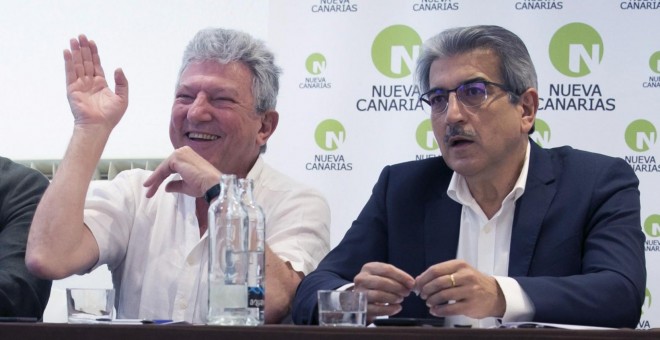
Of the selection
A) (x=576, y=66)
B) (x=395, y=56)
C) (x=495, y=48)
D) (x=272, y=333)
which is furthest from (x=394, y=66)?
(x=272, y=333)

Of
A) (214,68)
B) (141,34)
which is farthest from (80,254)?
(141,34)

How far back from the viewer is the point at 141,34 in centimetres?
500

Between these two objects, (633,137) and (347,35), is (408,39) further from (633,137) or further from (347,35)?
(633,137)

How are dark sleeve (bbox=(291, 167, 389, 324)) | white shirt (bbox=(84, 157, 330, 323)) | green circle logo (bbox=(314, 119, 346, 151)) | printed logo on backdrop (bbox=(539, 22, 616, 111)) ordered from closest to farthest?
dark sleeve (bbox=(291, 167, 389, 324)), white shirt (bbox=(84, 157, 330, 323)), printed logo on backdrop (bbox=(539, 22, 616, 111)), green circle logo (bbox=(314, 119, 346, 151))

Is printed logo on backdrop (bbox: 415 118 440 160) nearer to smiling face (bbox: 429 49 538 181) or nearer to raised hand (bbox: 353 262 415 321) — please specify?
smiling face (bbox: 429 49 538 181)

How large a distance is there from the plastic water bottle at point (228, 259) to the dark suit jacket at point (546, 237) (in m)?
0.41

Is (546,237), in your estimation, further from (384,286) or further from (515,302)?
(384,286)

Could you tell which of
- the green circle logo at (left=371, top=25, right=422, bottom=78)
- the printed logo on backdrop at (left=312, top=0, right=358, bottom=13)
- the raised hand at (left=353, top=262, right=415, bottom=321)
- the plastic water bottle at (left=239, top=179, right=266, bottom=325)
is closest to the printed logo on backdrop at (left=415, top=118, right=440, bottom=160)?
the green circle logo at (left=371, top=25, right=422, bottom=78)

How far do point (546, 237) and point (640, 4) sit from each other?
2.30 m

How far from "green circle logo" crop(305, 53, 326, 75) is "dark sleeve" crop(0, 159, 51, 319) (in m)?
1.90

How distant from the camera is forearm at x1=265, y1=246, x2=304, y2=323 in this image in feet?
8.15

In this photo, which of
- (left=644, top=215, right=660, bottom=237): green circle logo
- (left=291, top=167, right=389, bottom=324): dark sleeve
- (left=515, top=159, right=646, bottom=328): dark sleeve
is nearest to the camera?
(left=515, top=159, right=646, bottom=328): dark sleeve

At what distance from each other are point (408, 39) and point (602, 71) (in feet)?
2.83

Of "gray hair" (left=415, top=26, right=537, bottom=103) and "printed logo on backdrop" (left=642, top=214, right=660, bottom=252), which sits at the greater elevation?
"gray hair" (left=415, top=26, right=537, bottom=103)
